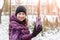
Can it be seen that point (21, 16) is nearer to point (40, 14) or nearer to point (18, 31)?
point (18, 31)

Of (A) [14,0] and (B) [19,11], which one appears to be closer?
(B) [19,11]

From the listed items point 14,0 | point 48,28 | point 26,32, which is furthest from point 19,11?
point 48,28

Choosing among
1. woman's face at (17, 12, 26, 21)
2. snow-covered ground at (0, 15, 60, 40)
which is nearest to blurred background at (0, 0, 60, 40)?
snow-covered ground at (0, 15, 60, 40)

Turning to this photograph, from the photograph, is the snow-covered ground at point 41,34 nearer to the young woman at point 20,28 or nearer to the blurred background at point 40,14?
the blurred background at point 40,14

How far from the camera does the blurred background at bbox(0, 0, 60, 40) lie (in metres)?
2.23

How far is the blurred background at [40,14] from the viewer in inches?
87.9

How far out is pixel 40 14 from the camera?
223 cm

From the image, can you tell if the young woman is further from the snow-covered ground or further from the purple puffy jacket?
the snow-covered ground

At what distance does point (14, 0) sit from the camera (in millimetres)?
2244

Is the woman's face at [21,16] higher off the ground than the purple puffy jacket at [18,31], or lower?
higher

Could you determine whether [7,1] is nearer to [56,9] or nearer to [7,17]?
[7,17]

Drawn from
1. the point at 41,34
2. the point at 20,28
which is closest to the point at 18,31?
the point at 20,28

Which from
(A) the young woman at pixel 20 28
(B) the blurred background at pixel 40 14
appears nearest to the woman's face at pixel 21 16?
(A) the young woman at pixel 20 28

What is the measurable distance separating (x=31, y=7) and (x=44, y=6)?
142mm
